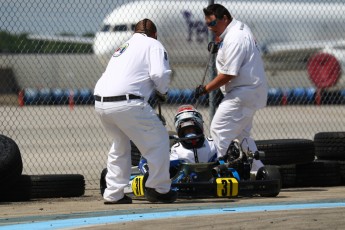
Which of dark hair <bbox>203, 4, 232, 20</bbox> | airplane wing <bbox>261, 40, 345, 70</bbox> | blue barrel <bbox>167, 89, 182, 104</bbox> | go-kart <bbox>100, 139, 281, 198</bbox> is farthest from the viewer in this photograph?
airplane wing <bbox>261, 40, 345, 70</bbox>

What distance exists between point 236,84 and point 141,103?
1711 millimetres

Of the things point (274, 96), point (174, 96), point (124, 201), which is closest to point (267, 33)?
point (274, 96)

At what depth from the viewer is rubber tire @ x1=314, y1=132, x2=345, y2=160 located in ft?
37.8

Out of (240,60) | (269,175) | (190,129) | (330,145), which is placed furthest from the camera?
(330,145)

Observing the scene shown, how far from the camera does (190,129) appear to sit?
962cm

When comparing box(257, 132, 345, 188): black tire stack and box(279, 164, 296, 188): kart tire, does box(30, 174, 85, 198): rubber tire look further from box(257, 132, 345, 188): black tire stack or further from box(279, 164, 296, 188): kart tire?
box(279, 164, 296, 188): kart tire

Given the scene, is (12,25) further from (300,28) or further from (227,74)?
(300,28)

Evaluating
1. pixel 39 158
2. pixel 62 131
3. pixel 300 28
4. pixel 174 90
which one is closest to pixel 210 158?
pixel 39 158

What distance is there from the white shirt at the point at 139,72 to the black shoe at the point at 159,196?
885 millimetres

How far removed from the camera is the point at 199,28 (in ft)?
99.8

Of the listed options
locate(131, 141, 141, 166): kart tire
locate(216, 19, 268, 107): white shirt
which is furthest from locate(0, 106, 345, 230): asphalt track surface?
locate(216, 19, 268, 107): white shirt

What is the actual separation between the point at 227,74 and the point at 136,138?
5.45 ft

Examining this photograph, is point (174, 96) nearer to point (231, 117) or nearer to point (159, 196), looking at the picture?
point (231, 117)

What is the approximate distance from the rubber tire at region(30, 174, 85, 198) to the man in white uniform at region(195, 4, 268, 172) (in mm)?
1565
